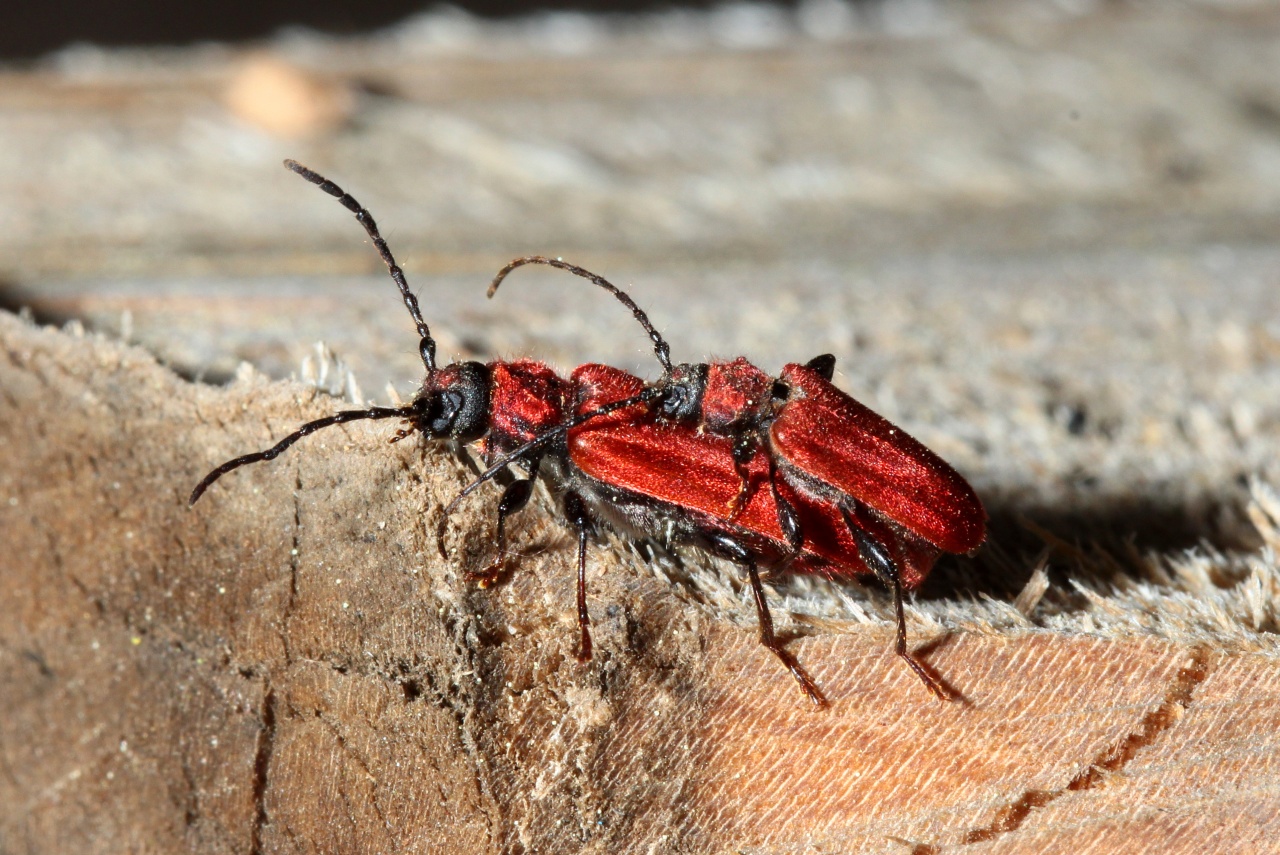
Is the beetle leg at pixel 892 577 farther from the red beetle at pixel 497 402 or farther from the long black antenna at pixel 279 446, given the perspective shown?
the long black antenna at pixel 279 446

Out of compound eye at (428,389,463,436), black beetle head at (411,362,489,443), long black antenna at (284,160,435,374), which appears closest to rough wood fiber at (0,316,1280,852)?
compound eye at (428,389,463,436)

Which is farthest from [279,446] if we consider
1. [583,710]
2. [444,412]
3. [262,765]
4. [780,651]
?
[780,651]

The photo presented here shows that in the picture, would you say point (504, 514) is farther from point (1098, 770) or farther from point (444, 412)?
point (1098, 770)

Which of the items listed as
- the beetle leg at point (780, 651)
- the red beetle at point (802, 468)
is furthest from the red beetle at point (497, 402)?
the beetle leg at point (780, 651)

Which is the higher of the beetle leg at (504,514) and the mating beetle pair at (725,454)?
the beetle leg at (504,514)

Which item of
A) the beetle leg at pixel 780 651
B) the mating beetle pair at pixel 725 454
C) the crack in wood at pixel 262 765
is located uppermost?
the beetle leg at pixel 780 651

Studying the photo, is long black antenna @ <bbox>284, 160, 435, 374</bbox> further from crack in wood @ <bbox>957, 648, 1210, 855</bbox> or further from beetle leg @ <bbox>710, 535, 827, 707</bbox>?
crack in wood @ <bbox>957, 648, 1210, 855</bbox>

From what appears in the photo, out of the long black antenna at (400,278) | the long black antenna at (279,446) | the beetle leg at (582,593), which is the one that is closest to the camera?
the beetle leg at (582,593)
